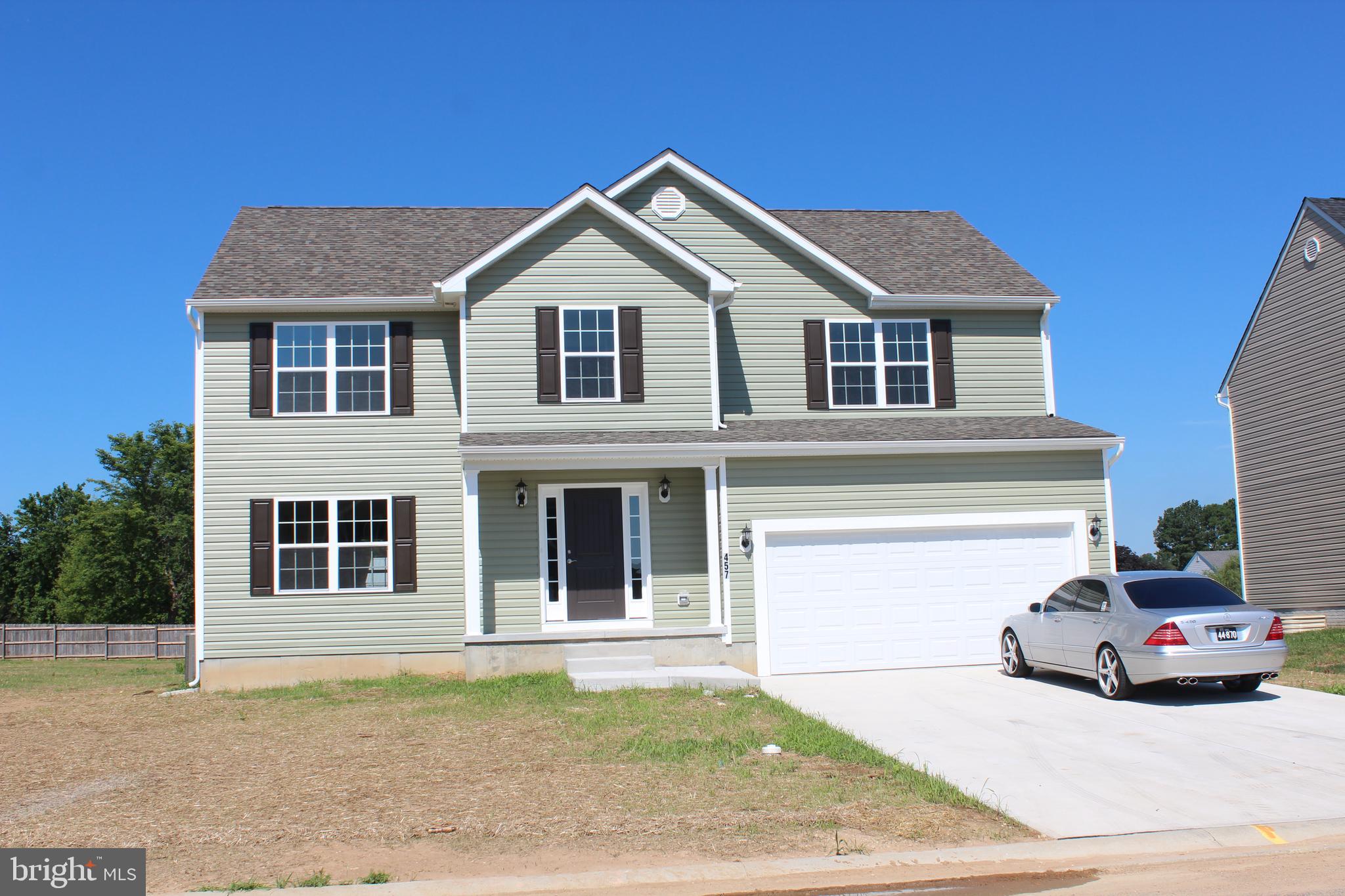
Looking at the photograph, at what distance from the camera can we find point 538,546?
1695cm

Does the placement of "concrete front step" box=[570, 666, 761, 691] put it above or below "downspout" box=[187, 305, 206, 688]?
below

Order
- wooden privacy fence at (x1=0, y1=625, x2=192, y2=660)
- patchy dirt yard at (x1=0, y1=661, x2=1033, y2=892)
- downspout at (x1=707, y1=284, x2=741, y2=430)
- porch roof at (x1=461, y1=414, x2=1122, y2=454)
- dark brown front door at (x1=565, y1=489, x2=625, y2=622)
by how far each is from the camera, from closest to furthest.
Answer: patchy dirt yard at (x1=0, y1=661, x2=1033, y2=892) < porch roof at (x1=461, y1=414, x2=1122, y2=454) < dark brown front door at (x1=565, y1=489, x2=625, y2=622) < downspout at (x1=707, y1=284, x2=741, y2=430) < wooden privacy fence at (x1=0, y1=625, x2=192, y2=660)

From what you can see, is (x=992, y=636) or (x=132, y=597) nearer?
(x=992, y=636)

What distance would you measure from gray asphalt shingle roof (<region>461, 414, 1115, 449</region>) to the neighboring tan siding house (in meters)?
9.08

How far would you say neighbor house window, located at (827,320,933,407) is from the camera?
736 inches

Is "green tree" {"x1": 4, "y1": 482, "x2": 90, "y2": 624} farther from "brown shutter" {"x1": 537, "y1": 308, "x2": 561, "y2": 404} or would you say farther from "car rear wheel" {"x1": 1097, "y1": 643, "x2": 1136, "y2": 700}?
"car rear wheel" {"x1": 1097, "y1": 643, "x2": 1136, "y2": 700}

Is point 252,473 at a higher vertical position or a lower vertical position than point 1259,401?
lower

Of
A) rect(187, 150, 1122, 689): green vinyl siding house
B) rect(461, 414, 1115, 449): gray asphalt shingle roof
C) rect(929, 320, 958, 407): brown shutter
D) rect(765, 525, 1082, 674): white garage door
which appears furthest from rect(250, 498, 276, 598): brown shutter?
rect(929, 320, 958, 407): brown shutter

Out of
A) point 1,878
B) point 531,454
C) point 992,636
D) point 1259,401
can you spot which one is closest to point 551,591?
point 531,454

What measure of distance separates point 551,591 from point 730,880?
10751 mm

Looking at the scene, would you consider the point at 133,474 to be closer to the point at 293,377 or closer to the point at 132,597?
the point at 132,597

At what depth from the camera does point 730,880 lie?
Result: 6414 millimetres

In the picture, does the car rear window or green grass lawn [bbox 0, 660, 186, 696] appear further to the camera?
green grass lawn [bbox 0, 660, 186, 696]

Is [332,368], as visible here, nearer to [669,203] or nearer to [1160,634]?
[669,203]
